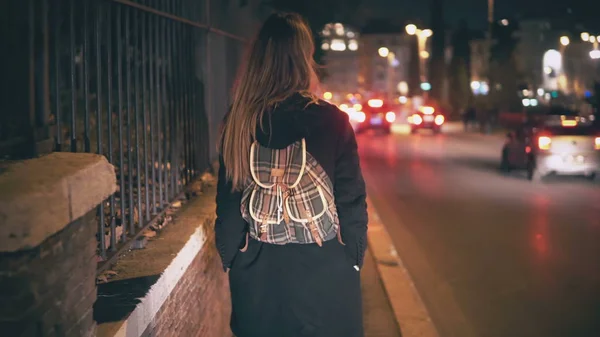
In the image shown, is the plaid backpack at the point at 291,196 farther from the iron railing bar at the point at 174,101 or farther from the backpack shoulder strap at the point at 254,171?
the iron railing bar at the point at 174,101

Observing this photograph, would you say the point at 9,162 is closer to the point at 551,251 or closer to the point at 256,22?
the point at 551,251

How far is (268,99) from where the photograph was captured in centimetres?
316

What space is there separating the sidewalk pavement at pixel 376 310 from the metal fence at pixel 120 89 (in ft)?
6.48

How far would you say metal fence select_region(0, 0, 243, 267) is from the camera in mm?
2615

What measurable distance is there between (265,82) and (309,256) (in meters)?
0.76

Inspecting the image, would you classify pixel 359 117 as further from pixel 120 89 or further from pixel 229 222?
pixel 229 222

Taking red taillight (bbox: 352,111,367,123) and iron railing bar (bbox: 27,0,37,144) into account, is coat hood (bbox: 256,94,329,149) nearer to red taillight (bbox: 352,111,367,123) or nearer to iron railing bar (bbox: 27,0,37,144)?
iron railing bar (bbox: 27,0,37,144)

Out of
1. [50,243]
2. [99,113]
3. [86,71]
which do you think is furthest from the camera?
[99,113]

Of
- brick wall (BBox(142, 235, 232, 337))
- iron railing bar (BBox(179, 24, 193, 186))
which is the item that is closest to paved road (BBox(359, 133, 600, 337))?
brick wall (BBox(142, 235, 232, 337))

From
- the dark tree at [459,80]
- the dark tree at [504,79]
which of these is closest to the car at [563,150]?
the dark tree at [504,79]

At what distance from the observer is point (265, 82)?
10.5ft

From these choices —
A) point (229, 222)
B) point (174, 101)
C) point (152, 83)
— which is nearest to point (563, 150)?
point (174, 101)

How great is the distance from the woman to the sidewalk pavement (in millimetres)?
3030

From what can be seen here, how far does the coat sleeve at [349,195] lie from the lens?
310cm
